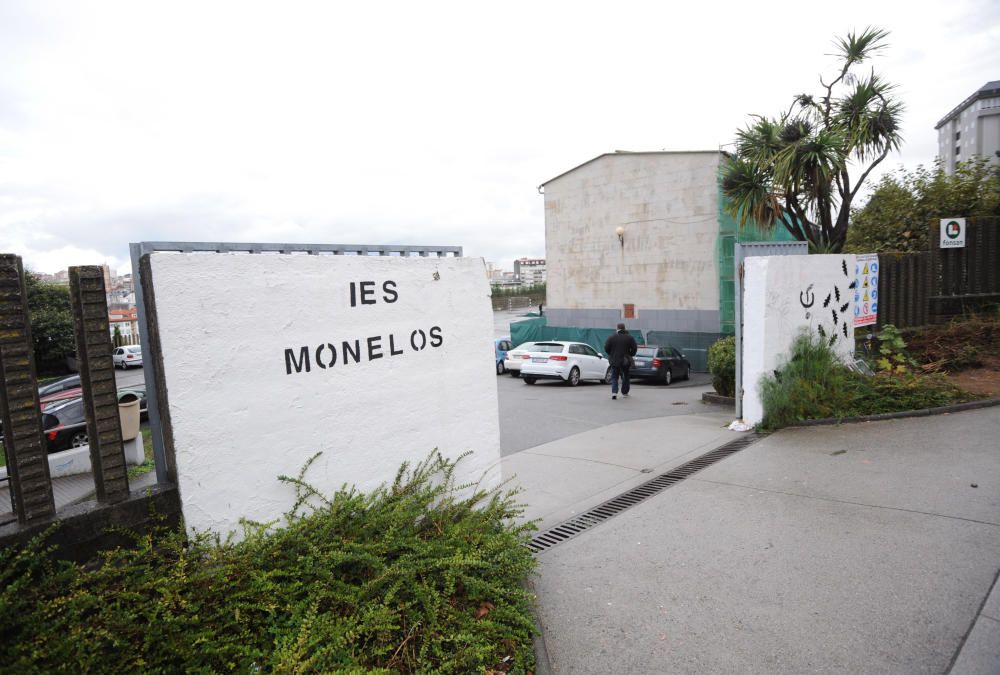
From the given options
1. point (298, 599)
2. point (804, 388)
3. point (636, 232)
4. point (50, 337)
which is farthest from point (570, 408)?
point (50, 337)

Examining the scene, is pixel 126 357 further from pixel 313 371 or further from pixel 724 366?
pixel 313 371

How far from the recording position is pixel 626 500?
6270 mm

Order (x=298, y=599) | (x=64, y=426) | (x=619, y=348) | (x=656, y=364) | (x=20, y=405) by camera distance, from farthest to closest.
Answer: (x=656, y=364) → (x=619, y=348) → (x=64, y=426) → (x=298, y=599) → (x=20, y=405)

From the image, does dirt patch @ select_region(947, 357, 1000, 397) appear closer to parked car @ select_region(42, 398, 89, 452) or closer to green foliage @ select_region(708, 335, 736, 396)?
green foliage @ select_region(708, 335, 736, 396)

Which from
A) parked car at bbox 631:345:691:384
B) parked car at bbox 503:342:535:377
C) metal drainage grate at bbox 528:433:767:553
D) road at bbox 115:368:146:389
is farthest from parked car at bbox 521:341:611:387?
road at bbox 115:368:146:389

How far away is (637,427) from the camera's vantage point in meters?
10.1

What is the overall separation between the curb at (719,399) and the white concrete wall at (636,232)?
11.4 meters

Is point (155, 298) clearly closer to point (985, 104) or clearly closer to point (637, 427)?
point (637, 427)

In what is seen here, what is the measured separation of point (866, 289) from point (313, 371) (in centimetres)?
1133

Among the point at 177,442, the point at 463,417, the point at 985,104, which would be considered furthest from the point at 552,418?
the point at 985,104

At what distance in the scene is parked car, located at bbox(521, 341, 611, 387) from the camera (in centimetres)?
1844

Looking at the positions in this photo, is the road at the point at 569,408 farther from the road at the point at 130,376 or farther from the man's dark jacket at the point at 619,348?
the road at the point at 130,376

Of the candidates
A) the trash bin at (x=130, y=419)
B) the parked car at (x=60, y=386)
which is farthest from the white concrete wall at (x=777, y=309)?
the parked car at (x=60, y=386)

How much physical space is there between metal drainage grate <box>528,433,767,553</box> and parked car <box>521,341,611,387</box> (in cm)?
1011
